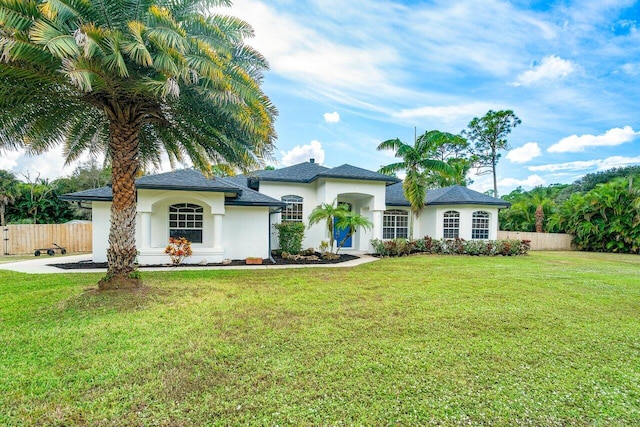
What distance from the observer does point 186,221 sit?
523 inches

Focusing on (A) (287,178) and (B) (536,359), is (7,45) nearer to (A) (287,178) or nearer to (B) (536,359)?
(B) (536,359)

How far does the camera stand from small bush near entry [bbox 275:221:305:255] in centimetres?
1508

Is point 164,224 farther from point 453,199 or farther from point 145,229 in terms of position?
point 453,199

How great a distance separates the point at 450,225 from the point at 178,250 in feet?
54.4

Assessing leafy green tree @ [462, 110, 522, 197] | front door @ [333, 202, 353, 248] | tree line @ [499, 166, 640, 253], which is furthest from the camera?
leafy green tree @ [462, 110, 522, 197]

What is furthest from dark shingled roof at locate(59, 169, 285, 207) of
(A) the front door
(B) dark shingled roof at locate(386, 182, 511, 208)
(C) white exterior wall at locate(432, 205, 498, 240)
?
(C) white exterior wall at locate(432, 205, 498, 240)

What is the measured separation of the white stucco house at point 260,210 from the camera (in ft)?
39.5

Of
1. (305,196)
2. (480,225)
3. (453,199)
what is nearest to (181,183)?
(305,196)

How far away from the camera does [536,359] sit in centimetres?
412

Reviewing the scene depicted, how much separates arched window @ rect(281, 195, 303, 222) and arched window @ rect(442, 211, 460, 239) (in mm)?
9914

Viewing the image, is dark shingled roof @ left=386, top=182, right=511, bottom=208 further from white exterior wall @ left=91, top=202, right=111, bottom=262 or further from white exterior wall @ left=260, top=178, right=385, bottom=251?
white exterior wall @ left=91, top=202, right=111, bottom=262

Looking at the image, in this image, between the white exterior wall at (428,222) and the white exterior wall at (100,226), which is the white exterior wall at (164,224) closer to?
the white exterior wall at (100,226)

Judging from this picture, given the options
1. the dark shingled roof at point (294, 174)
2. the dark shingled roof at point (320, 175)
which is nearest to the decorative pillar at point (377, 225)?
the dark shingled roof at point (320, 175)

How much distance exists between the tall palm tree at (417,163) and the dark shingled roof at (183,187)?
27.9 ft
